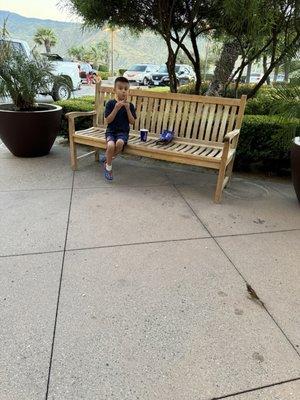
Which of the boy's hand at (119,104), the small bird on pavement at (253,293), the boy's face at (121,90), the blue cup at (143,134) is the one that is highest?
the boy's face at (121,90)

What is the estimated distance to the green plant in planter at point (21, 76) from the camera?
449cm

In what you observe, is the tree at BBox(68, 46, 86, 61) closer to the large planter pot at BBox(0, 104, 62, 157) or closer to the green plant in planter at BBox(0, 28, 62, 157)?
the green plant in planter at BBox(0, 28, 62, 157)

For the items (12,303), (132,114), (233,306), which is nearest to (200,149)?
(132,114)

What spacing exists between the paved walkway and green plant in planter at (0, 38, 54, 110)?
5.29 feet

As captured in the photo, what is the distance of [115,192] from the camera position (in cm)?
377

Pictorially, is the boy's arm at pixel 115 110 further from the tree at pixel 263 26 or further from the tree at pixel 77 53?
the tree at pixel 77 53

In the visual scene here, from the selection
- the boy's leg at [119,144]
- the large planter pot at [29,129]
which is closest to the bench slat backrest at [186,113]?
the boy's leg at [119,144]

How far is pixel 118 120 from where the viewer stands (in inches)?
159

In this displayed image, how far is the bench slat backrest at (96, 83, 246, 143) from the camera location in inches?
153

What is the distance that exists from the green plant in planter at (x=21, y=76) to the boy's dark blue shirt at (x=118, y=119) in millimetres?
1371

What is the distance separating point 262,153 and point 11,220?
3375 mm

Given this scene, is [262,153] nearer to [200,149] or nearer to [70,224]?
[200,149]

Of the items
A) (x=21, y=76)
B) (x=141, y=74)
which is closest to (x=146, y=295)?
(x=21, y=76)

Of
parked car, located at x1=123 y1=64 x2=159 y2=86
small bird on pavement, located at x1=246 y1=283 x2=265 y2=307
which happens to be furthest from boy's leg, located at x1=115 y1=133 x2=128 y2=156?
parked car, located at x1=123 y1=64 x2=159 y2=86
